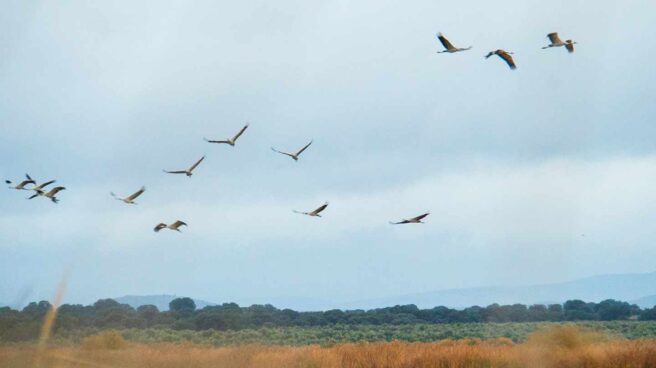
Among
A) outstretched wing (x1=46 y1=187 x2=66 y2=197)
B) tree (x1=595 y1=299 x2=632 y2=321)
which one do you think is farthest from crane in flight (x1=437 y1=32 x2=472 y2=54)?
tree (x1=595 y1=299 x2=632 y2=321)

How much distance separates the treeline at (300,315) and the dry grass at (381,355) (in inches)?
694

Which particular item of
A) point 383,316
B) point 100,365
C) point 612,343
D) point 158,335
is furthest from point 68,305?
point 612,343

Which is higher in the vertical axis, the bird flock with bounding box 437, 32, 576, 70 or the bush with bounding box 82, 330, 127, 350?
the bird flock with bounding box 437, 32, 576, 70

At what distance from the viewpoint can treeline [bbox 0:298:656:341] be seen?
191 ft

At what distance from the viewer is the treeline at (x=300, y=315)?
58284 mm

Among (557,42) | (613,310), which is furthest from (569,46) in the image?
(613,310)

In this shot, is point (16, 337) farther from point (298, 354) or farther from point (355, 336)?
point (355, 336)

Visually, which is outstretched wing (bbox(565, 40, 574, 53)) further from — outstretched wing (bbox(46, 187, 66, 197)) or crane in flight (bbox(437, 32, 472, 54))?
outstretched wing (bbox(46, 187, 66, 197))

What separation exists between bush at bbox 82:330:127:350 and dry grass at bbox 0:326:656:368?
1.93 feet

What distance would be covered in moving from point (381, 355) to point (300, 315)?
5443 centimetres

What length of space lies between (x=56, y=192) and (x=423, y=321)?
52.4m

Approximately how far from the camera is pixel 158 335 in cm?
4888

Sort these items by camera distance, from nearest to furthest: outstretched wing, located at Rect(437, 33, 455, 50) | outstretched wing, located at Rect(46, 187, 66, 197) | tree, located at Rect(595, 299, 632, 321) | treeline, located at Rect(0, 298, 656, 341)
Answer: outstretched wing, located at Rect(437, 33, 455, 50) < outstretched wing, located at Rect(46, 187, 66, 197) < treeline, located at Rect(0, 298, 656, 341) < tree, located at Rect(595, 299, 632, 321)

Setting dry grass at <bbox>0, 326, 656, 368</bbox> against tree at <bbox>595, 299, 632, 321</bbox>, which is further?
tree at <bbox>595, 299, 632, 321</bbox>
